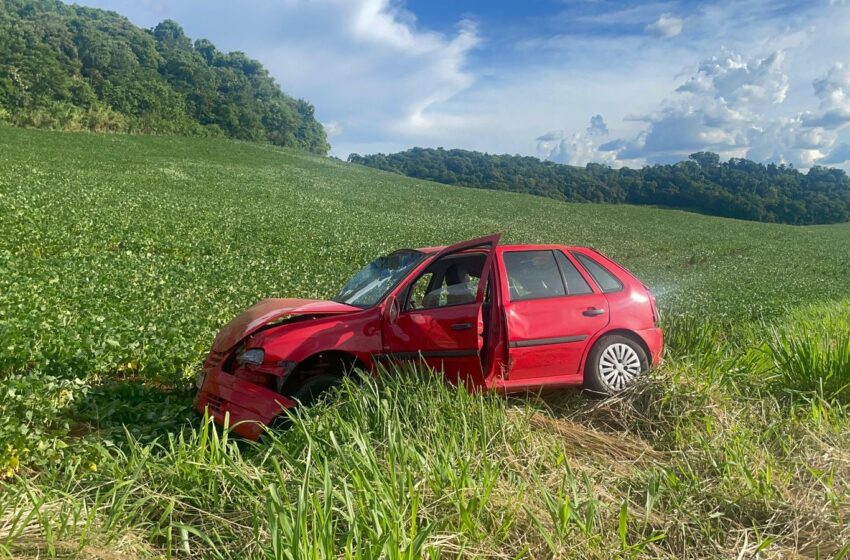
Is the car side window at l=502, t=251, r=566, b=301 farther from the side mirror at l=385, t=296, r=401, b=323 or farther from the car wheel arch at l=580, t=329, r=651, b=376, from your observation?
the side mirror at l=385, t=296, r=401, b=323

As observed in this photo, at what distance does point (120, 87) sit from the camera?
7481 cm

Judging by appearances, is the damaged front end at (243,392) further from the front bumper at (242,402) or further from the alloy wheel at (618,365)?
the alloy wheel at (618,365)

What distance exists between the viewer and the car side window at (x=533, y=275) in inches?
216

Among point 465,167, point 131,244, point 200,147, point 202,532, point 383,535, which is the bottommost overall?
point 202,532

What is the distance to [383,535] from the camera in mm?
2537

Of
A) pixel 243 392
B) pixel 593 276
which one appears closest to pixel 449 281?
pixel 593 276

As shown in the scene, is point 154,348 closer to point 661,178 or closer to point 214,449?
point 214,449

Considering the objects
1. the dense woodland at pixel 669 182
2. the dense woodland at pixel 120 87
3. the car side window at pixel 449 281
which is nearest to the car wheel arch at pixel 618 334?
the car side window at pixel 449 281

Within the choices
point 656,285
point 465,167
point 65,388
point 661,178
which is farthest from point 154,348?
point 661,178

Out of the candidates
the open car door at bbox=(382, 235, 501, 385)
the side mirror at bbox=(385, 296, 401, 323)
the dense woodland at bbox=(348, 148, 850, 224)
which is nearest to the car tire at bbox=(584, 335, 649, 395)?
the open car door at bbox=(382, 235, 501, 385)

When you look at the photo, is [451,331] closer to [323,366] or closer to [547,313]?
[547,313]

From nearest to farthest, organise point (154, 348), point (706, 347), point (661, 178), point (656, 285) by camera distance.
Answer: point (706, 347) < point (154, 348) < point (656, 285) < point (661, 178)

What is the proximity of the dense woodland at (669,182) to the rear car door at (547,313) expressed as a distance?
3557 inches

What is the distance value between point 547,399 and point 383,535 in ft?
10.1
